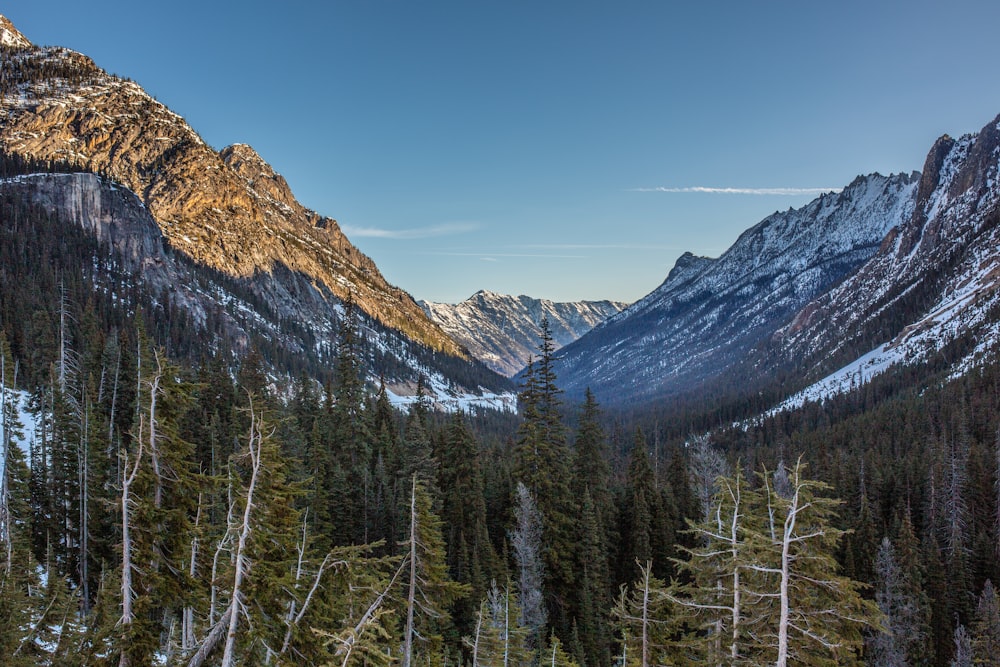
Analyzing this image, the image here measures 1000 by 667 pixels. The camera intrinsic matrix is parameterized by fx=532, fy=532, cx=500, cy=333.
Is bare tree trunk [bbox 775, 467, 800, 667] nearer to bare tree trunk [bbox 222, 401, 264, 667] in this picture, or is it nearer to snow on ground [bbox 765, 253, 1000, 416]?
bare tree trunk [bbox 222, 401, 264, 667]

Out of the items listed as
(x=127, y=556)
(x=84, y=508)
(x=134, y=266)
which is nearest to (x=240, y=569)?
(x=127, y=556)

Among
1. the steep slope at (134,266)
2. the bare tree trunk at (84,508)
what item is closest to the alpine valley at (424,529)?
the bare tree trunk at (84,508)

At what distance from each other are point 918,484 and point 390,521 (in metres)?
61.8

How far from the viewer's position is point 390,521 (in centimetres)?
4266

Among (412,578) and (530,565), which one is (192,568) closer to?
(412,578)

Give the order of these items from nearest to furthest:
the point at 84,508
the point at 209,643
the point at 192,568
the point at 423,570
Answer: the point at 209,643
the point at 192,568
the point at 423,570
the point at 84,508

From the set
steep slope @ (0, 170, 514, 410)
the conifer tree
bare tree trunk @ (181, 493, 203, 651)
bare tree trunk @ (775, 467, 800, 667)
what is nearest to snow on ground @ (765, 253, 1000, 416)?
steep slope @ (0, 170, 514, 410)

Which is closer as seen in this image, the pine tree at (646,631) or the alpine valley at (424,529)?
the alpine valley at (424,529)

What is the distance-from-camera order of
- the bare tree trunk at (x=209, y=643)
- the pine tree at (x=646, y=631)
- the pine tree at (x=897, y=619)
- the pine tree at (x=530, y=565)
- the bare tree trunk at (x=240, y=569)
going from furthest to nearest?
the pine tree at (x=897, y=619) < the pine tree at (x=530, y=565) < the pine tree at (x=646, y=631) < the bare tree trunk at (x=209, y=643) < the bare tree trunk at (x=240, y=569)

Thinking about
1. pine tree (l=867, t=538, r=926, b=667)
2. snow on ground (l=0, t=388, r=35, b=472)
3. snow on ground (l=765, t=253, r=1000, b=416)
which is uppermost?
snow on ground (l=765, t=253, r=1000, b=416)

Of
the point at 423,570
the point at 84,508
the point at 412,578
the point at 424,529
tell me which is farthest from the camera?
the point at 84,508

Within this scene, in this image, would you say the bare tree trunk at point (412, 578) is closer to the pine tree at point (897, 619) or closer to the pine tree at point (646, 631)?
the pine tree at point (646, 631)

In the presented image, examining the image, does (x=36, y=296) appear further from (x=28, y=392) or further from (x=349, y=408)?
(x=349, y=408)

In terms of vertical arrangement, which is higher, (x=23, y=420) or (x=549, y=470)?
(x=23, y=420)
